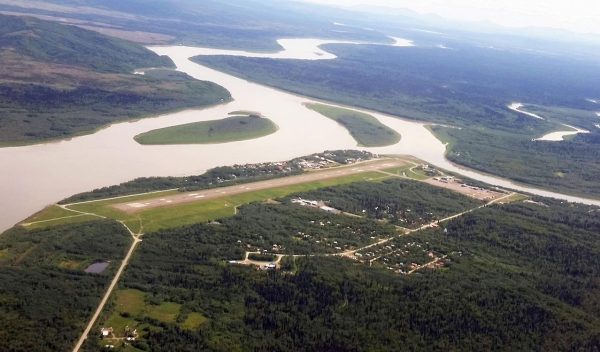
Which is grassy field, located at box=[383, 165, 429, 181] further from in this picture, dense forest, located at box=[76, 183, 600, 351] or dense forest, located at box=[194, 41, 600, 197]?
dense forest, located at box=[76, 183, 600, 351]

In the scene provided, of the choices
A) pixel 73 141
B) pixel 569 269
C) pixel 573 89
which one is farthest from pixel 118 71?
pixel 573 89

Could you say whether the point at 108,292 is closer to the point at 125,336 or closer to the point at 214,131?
the point at 125,336

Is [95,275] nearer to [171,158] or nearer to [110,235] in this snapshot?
[110,235]

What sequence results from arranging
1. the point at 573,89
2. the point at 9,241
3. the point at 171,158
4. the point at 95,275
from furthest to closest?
the point at 573,89 → the point at 171,158 → the point at 9,241 → the point at 95,275

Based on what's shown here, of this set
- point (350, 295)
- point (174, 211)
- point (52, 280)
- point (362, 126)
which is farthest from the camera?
point (362, 126)

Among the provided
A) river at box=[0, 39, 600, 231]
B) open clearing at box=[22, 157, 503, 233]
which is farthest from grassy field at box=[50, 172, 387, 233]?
river at box=[0, 39, 600, 231]

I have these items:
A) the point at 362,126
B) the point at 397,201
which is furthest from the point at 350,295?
the point at 362,126
